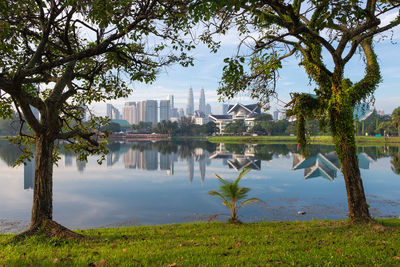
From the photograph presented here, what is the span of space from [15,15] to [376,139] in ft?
215

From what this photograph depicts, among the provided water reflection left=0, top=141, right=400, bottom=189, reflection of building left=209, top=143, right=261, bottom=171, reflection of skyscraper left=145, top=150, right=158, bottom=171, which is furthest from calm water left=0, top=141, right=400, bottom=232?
reflection of building left=209, top=143, right=261, bottom=171

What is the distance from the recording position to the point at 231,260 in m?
3.59

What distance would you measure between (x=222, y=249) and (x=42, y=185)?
141 inches

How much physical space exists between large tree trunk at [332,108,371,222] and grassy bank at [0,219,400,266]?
0.50m

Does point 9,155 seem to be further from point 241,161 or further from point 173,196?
point 173,196

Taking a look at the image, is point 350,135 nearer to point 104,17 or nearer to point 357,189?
point 357,189

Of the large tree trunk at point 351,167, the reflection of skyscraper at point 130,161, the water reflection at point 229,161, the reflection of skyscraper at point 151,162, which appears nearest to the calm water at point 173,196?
the water reflection at point 229,161

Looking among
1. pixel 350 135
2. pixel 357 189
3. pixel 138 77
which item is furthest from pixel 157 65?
Result: pixel 357 189

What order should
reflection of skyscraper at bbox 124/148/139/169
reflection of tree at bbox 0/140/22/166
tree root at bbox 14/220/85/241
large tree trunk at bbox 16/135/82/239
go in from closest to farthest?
tree root at bbox 14/220/85/241 < large tree trunk at bbox 16/135/82/239 < reflection of skyscraper at bbox 124/148/139/169 < reflection of tree at bbox 0/140/22/166

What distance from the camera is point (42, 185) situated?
5215 millimetres

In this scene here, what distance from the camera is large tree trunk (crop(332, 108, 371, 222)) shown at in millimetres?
6102

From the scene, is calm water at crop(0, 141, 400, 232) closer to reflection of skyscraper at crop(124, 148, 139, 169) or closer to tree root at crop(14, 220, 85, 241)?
reflection of skyscraper at crop(124, 148, 139, 169)

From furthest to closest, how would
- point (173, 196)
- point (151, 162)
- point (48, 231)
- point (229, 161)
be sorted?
point (229, 161) < point (151, 162) < point (173, 196) < point (48, 231)

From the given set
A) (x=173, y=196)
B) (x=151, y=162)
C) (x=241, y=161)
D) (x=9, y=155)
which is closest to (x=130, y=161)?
(x=151, y=162)
